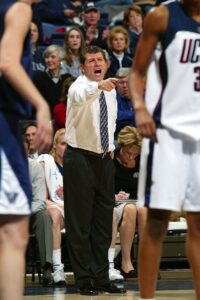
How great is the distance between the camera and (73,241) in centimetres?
796

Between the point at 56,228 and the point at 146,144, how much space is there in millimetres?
3843

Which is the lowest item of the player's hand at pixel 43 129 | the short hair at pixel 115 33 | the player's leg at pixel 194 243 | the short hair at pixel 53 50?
the player's leg at pixel 194 243

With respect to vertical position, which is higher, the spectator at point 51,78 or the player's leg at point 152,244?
the spectator at point 51,78

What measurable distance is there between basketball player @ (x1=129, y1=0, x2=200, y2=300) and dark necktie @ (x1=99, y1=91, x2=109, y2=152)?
9.54ft

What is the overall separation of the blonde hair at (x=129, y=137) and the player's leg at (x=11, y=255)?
4.88m

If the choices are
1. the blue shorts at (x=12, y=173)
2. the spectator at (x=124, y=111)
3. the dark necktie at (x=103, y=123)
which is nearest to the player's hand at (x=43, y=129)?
the blue shorts at (x=12, y=173)

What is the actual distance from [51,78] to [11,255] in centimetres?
676

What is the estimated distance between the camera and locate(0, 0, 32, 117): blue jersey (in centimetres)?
427

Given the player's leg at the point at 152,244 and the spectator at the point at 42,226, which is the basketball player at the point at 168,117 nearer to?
the player's leg at the point at 152,244

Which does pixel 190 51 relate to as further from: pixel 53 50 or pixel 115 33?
pixel 115 33

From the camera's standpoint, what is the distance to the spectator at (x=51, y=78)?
35.3 ft

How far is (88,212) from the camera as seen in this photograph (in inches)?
312

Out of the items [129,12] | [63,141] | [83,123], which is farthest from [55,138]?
[129,12]

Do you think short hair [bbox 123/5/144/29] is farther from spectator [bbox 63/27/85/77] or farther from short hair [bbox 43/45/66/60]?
short hair [bbox 43/45/66/60]
